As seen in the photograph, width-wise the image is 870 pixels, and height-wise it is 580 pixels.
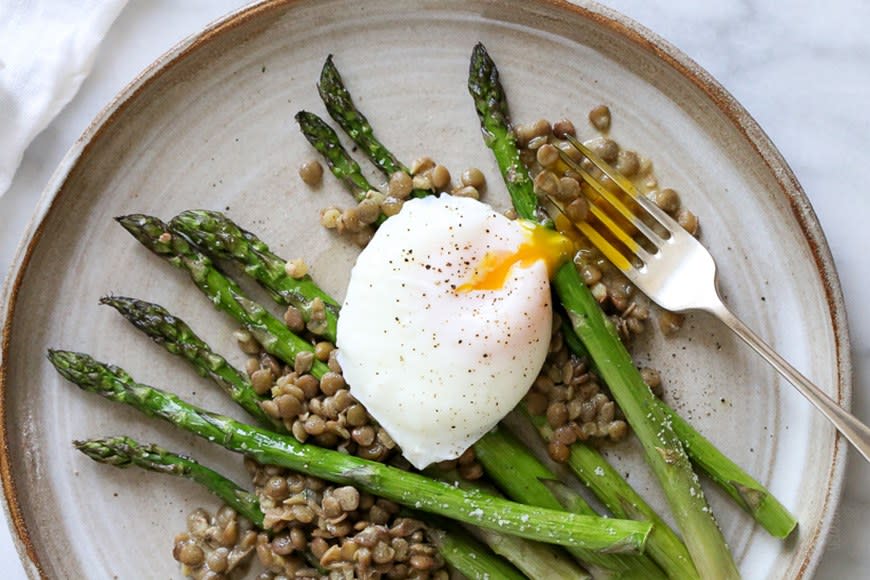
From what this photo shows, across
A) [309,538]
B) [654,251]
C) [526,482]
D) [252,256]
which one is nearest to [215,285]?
[252,256]

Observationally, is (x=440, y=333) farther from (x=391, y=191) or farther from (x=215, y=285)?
(x=215, y=285)

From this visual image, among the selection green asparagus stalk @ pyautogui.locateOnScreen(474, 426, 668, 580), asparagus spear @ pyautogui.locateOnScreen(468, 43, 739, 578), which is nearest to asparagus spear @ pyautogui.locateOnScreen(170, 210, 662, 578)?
green asparagus stalk @ pyautogui.locateOnScreen(474, 426, 668, 580)

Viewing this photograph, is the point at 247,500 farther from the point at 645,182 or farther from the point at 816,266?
the point at 816,266

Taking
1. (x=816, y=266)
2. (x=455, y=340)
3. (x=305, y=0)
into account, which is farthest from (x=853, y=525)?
(x=305, y=0)

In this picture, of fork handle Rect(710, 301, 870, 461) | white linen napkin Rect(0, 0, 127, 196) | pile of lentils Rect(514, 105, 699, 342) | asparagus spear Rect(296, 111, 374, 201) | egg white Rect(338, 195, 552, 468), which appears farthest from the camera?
white linen napkin Rect(0, 0, 127, 196)

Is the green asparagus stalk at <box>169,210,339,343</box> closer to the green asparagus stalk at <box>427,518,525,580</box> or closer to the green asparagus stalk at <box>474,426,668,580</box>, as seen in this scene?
the green asparagus stalk at <box>474,426,668,580</box>

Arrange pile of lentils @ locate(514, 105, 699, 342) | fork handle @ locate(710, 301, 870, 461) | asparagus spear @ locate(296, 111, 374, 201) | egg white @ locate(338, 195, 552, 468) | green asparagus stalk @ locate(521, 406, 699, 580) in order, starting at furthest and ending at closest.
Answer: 1. asparagus spear @ locate(296, 111, 374, 201)
2. pile of lentils @ locate(514, 105, 699, 342)
3. green asparagus stalk @ locate(521, 406, 699, 580)
4. egg white @ locate(338, 195, 552, 468)
5. fork handle @ locate(710, 301, 870, 461)
